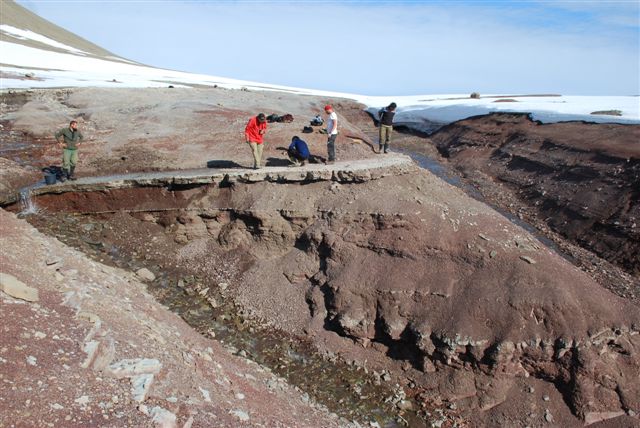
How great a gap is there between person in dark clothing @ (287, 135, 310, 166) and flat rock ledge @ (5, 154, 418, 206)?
334 millimetres

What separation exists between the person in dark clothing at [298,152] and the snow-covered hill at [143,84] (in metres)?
17.7

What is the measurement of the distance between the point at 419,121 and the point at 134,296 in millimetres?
30863

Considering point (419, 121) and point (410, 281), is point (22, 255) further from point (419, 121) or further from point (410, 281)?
point (419, 121)

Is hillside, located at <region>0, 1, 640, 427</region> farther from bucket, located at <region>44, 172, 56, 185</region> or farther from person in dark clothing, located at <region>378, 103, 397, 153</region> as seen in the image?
person in dark clothing, located at <region>378, 103, 397, 153</region>

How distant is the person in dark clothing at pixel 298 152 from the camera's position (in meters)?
13.5

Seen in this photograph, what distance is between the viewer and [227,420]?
19.7ft

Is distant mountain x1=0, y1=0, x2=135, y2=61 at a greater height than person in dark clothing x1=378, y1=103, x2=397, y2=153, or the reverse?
distant mountain x1=0, y1=0, x2=135, y2=61

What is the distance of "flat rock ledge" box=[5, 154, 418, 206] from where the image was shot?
40.8ft

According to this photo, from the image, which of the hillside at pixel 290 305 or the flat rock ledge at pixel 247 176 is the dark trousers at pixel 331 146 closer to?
→ the flat rock ledge at pixel 247 176

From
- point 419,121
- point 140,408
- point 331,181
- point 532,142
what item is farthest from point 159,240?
point 419,121

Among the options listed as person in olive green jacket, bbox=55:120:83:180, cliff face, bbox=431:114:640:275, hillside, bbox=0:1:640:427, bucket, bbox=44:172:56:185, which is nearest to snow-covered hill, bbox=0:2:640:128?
cliff face, bbox=431:114:640:275

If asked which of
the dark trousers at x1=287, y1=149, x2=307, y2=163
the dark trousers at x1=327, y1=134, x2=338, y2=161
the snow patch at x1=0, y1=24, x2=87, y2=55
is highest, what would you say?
the snow patch at x1=0, y1=24, x2=87, y2=55

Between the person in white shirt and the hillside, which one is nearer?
the hillside

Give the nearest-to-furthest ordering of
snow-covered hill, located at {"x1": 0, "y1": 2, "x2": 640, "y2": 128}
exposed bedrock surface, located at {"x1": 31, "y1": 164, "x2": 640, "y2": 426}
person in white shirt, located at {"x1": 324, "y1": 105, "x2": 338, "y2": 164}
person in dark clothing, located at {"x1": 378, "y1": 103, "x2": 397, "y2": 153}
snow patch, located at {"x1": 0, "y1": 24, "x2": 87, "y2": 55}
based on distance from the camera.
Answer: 1. exposed bedrock surface, located at {"x1": 31, "y1": 164, "x2": 640, "y2": 426}
2. person in white shirt, located at {"x1": 324, "y1": 105, "x2": 338, "y2": 164}
3. person in dark clothing, located at {"x1": 378, "y1": 103, "x2": 397, "y2": 153}
4. snow-covered hill, located at {"x1": 0, "y1": 2, "x2": 640, "y2": 128}
5. snow patch, located at {"x1": 0, "y1": 24, "x2": 87, "y2": 55}
